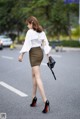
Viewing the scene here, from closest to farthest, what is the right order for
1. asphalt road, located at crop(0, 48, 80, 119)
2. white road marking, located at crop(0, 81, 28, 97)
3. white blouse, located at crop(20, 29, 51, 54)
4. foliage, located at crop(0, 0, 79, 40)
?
asphalt road, located at crop(0, 48, 80, 119)
white blouse, located at crop(20, 29, 51, 54)
white road marking, located at crop(0, 81, 28, 97)
foliage, located at crop(0, 0, 79, 40)

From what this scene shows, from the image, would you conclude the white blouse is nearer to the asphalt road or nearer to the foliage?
the asphalt road

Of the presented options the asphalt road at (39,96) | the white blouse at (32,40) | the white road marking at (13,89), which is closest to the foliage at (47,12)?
the asphalt road at (39,96)

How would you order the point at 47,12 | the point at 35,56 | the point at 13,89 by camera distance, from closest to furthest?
the point at 35,56
the point at 13,89
the point at 47,12

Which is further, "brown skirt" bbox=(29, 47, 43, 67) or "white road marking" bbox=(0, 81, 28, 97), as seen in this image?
"white road marking" bbox=(0, 81, 28, 97)

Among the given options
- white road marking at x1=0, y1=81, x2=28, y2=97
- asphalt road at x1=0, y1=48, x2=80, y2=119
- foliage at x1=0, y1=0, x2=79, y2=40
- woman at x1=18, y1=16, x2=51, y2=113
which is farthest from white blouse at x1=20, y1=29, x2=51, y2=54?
foliage at x1=0, y1=0, x2=79, y2=40

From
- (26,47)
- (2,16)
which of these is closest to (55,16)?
(2,16)

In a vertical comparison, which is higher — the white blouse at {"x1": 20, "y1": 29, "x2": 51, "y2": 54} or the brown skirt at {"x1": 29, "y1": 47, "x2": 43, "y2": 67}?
the white blouse at {"x1": 20, "y1": 29, "x2": 51, "y2": 54}

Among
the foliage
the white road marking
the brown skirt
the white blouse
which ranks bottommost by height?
the foliage

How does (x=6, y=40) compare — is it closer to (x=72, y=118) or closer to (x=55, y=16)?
(x=55, y=16)

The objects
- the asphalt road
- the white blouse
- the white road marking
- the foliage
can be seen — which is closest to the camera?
the asphalt road

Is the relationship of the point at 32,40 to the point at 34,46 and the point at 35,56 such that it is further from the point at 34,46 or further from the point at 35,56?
the point at 35,56

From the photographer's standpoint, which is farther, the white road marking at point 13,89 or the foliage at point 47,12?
the foliage at point 47,12

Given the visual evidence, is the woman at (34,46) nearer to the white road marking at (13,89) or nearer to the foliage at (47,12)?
the white road marking at (13,89)

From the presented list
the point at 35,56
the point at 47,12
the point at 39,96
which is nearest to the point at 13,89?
the point at 39,96
